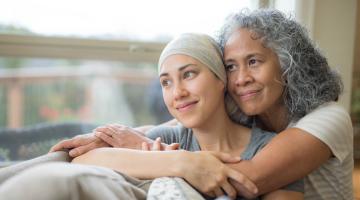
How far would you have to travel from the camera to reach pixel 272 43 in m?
1.41

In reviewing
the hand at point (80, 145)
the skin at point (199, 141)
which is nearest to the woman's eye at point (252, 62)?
the skin at point (199, 141)

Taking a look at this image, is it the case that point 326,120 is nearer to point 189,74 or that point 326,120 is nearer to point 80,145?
point 189,74

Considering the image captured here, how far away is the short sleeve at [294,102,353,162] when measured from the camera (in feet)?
4.20

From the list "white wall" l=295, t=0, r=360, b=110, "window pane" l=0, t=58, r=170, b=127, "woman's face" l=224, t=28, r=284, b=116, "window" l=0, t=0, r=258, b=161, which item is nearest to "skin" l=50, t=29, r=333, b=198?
"woman's face" l=224, t=28, r=284, b=116

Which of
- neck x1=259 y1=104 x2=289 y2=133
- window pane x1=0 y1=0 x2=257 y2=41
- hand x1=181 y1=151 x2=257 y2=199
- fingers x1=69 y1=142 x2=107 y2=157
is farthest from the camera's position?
→ window pane x1=0 y1=0 x2=257 y2=41

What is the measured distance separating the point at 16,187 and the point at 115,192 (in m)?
0.21

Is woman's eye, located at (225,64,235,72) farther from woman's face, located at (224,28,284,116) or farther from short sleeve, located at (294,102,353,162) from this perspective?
short sleeve, located at (294,102,353,162)

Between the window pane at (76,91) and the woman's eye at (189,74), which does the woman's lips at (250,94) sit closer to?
the woman's eye at (189,74)

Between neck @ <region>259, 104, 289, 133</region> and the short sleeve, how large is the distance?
141 mm

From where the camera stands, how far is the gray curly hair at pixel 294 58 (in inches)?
55.2

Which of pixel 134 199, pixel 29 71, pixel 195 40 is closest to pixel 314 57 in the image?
pixel 195 40

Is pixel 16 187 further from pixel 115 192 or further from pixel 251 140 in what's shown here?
pixel 251 140

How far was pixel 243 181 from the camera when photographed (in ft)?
3.95

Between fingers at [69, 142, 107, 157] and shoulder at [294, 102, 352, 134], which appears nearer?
shoulder at [294, 102, 352, 134]
